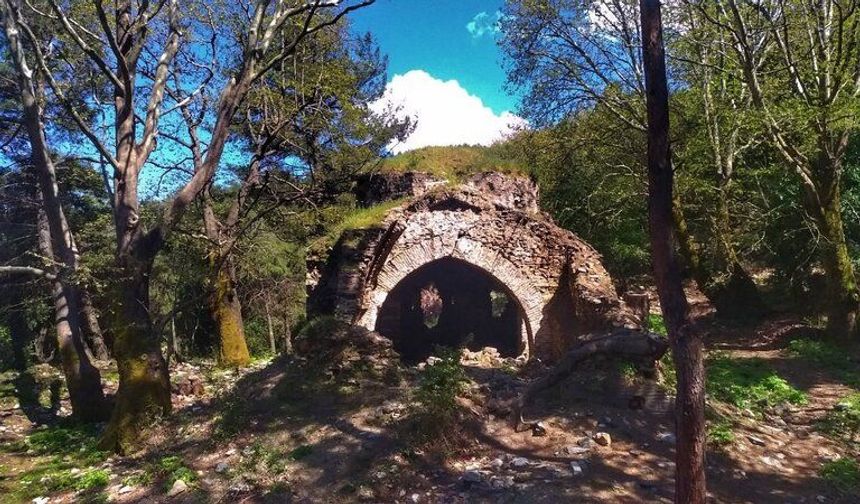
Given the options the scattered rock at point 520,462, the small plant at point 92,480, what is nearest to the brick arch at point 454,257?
the scattered rock at point 520,462

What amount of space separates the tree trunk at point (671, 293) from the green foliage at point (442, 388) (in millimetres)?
3104

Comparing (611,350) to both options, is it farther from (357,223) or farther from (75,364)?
(75,364)

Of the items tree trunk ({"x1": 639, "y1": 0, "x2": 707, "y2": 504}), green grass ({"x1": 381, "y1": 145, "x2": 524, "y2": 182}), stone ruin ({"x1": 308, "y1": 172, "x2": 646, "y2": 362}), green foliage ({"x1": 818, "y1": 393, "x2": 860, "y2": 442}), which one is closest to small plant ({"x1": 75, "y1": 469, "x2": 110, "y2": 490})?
stone ruin ({"x1": 308, "y1": 172, "x2": 646, "y2": 362})

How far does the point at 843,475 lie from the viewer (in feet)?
20.9

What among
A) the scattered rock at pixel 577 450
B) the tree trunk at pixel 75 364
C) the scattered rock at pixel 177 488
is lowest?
the scattered rock at pixel 577 450

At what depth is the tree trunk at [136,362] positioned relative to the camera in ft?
25.9

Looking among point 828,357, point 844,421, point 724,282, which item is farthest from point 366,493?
point 724,282

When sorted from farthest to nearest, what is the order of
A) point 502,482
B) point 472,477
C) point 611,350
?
point 611,350
point 472,477
point 502,482

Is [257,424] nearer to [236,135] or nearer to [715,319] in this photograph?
[236,135]

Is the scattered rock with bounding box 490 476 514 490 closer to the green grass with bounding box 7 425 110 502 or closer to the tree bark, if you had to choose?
the green grass with bounding box 7 425 110 502

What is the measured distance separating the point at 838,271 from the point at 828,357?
1.85 metres

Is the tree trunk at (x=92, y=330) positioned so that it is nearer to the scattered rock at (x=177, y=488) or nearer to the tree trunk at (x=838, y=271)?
→ the scattered rock at (x=177, y=488)

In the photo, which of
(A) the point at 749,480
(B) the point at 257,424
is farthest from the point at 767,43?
(B) the point at 257,424

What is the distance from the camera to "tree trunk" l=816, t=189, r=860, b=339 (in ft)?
38.7
